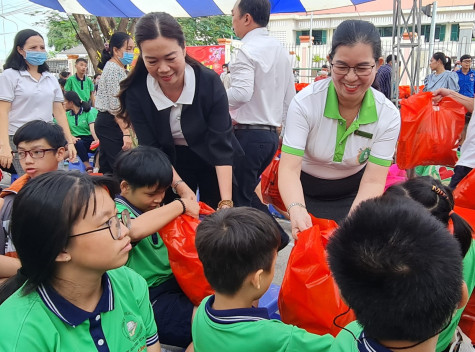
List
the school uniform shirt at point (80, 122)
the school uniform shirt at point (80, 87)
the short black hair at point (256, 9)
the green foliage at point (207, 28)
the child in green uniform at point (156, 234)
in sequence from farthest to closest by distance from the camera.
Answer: the green foliage at point (207, 28)
the school uniform shirt at point (80, 87)
the school uniform shirt at point (80, 122)
the short black hair at point (256, 9)
the child in green uniform at point (156, 234)

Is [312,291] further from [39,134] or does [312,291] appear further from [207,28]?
[207,28]

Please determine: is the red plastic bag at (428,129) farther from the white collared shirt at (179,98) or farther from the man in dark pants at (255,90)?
the white collared shirt at (179,98)

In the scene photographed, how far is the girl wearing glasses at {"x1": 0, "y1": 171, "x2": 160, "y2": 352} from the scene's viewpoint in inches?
A: 47.7

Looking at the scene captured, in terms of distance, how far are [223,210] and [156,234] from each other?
59 centimetres

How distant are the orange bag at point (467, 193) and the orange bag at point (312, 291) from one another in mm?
1423

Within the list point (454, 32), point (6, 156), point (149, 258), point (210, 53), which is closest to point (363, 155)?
point (149, 258)

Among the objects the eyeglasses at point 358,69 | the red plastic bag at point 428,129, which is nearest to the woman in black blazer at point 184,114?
the eyeglasses at point 358,69

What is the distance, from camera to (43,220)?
3.99ft

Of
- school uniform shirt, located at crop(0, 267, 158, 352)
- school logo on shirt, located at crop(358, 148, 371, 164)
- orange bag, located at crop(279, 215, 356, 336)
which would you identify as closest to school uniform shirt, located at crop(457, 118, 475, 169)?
school logo on shirt, located at crop(358, 148, 371, 164)

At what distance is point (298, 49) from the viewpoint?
74.2 feet

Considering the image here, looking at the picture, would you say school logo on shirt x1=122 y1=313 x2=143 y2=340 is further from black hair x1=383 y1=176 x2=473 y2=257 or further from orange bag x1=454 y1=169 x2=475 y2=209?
orange bag x1=454 y1=169 x2=475 y2=209

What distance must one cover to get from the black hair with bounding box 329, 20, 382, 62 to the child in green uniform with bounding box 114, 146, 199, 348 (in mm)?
948

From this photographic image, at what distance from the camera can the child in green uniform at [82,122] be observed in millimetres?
6836

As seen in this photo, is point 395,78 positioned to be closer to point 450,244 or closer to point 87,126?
point 87,126
